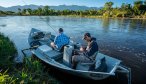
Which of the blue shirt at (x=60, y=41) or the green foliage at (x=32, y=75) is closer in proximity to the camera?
the green foliage at (x=32, y=75)

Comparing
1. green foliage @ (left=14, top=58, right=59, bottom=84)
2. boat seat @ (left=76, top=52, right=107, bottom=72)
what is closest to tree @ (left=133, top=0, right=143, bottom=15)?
boat seat @ (left=76, top=52, right=107, bottom=72)

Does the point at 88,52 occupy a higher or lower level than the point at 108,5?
lower

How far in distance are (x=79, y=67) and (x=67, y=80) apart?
3.15ft

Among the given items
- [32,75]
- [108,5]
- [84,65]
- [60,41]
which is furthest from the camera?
[108,5]

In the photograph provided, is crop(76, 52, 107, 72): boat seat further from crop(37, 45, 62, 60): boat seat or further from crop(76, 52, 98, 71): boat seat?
crop(37, 45, 62, 60): boat seat

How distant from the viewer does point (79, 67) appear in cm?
812

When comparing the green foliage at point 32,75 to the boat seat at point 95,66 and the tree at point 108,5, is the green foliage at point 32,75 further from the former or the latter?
the tree at point 108,5

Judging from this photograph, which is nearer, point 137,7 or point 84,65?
point 84,65

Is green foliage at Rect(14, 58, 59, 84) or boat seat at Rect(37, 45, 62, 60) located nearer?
green foliage at Rect(14, 58, 59, 84)

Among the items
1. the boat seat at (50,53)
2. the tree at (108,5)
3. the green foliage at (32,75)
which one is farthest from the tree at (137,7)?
the green foliage at (32,75)

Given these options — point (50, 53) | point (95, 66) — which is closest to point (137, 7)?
point (50, 53)

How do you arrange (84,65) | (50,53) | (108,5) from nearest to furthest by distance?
1. (84,65)
2. (50,53)
3. (108,5)

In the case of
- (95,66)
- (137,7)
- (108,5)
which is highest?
(108,5)

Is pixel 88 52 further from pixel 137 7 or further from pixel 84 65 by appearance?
pixel 137 7
